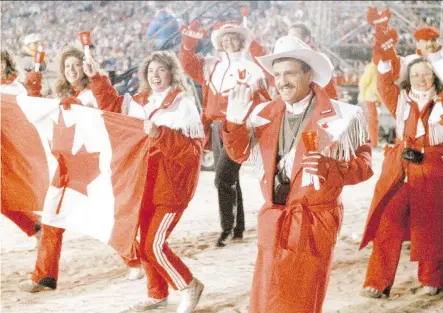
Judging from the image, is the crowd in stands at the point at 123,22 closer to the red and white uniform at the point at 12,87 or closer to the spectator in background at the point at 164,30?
the spectator in background at the point at 164,30

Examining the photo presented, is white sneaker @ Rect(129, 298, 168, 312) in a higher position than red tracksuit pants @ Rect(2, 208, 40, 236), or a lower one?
lower

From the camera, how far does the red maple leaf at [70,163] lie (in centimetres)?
486

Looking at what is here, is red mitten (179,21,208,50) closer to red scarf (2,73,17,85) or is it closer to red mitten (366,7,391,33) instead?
red scarf (2,73,17,85)

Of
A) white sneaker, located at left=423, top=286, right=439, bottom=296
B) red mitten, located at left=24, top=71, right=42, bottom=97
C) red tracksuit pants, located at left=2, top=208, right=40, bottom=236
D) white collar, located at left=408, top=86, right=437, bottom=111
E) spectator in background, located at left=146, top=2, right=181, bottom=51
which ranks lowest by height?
white sneaker, located at left=423, top=286, right=439, bottom=296

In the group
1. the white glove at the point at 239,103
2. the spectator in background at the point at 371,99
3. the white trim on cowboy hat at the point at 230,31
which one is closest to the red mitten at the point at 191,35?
the white trim on cowboy hat at the point at 230,31

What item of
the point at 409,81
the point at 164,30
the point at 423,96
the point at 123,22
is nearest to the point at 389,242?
the point at 423,96

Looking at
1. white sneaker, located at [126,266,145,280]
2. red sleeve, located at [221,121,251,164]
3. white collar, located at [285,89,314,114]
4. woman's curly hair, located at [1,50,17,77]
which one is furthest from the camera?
woman's curly hair, located at [1,50,17,77]

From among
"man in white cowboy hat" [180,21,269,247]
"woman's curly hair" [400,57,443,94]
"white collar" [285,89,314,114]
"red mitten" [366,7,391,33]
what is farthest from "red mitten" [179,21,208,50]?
"white collar" [285,89,314,114]

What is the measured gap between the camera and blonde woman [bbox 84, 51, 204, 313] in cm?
430

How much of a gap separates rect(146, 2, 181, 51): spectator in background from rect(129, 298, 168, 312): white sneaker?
8.20m

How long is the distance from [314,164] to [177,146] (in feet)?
4.22

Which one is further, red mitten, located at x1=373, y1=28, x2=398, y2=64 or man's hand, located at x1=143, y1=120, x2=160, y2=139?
red mitten, located at x1=373, y1=28, x2=398, y2=64

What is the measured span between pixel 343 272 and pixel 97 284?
1.95 meters

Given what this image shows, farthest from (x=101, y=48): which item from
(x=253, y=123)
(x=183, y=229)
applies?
(x=253, y=123)
